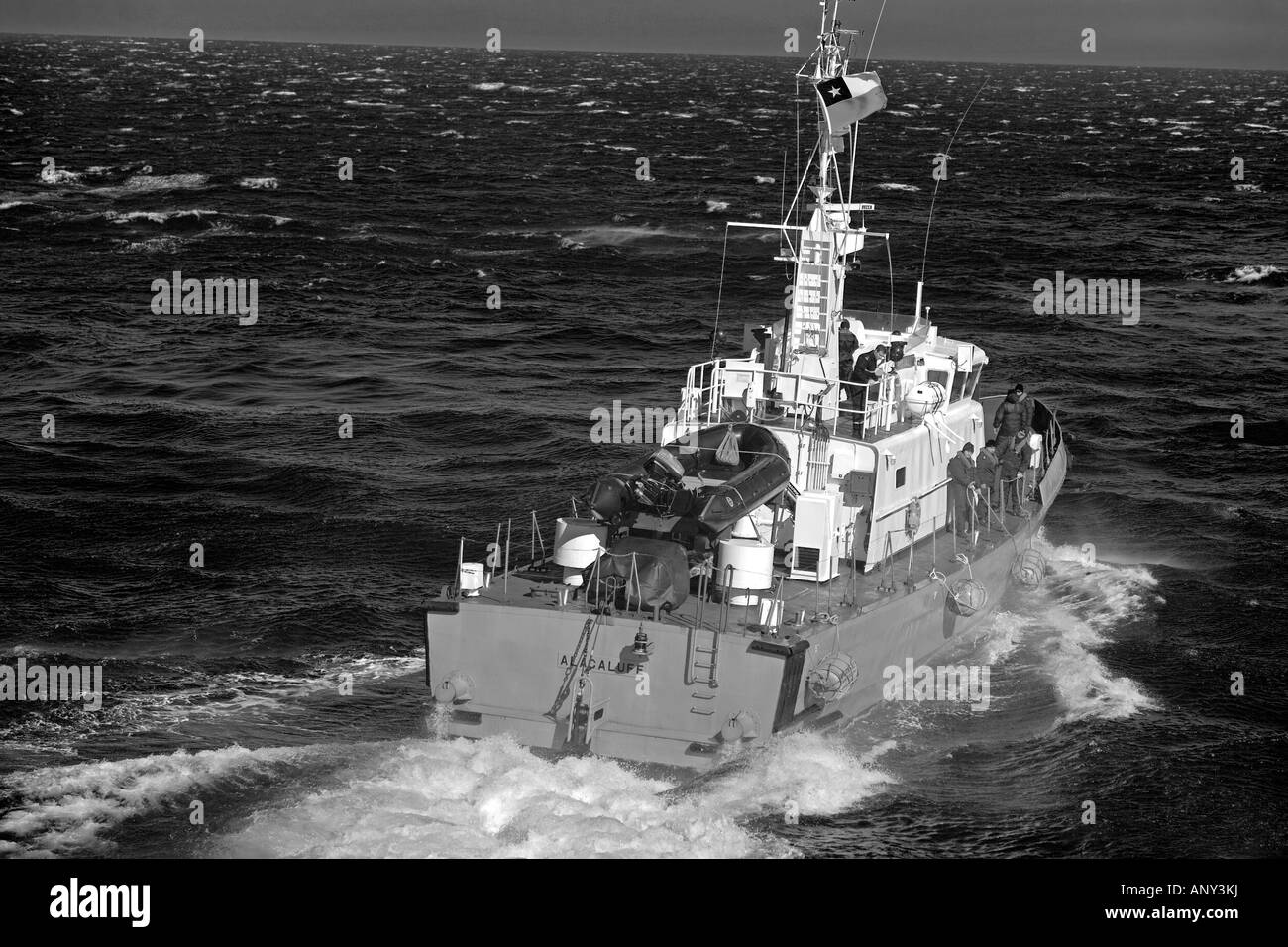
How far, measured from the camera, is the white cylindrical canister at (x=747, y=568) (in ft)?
59.7

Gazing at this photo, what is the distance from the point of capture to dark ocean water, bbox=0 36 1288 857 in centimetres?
1702

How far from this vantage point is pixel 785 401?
69.9 feet

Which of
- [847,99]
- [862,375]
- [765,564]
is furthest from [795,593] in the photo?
[847,99]

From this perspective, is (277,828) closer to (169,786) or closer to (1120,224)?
(169,786)

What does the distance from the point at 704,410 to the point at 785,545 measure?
9.19 feet

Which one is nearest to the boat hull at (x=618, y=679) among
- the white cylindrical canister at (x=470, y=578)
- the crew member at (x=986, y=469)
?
the white cylindrical canister at (x=470, y=578)

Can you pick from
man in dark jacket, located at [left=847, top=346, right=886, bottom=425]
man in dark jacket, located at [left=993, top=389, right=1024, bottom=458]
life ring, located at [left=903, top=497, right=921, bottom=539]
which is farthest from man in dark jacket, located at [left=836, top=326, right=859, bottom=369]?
man in dark jacket, located at [left=993, top=389, right=1024, bottom=458]

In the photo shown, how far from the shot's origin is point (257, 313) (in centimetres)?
4612

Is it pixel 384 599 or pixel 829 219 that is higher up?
pixel 829 219

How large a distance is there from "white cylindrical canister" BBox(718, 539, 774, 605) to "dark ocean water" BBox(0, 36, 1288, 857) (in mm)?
2038

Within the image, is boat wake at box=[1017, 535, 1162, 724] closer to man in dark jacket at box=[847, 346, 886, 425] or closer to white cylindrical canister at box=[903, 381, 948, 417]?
white cylindrical canister at box=[903, 381, 948, 417]

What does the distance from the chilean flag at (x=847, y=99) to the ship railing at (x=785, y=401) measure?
11.8ft

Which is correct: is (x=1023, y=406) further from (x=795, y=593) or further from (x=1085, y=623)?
(x=795, y=593)
